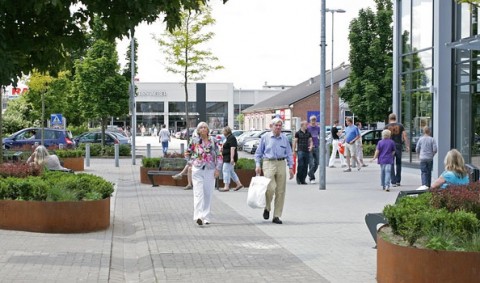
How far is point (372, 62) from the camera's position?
5041 cm

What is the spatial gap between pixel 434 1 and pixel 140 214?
46.2ft

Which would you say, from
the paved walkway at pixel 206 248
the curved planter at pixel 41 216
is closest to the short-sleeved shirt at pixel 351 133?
the paved walkway at pixel 206 248

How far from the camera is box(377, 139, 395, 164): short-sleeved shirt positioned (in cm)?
1839

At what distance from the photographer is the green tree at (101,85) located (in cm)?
4225

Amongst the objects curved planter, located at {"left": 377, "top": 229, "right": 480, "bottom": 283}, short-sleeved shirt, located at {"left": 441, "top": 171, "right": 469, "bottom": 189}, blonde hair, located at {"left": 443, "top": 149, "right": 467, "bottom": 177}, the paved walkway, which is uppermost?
blonde hair, located at {"left": 443, "top": 149, "right": 467, "bottom": 177}

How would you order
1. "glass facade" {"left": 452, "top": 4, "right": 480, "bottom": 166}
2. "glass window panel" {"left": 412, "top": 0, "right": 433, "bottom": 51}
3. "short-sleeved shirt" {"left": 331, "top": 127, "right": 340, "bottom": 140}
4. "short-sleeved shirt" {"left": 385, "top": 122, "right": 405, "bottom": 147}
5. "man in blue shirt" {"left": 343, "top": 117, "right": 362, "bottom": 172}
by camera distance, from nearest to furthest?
"short-sleeved shirt" {"left": 385, "top": 122, "right": 405, "bottom": 147}, "glass facade" {"left": 452, "top": 4, "right": 480, "bottom": 166}, "glass window panel" {"left": 412, "top": 0, "right": 433, "bottom": 51}, "man in blue shirt" {"left": 343, "top": 117, "right": 362, "bottom": 172}, "short-sleeved shirt" {"left": 331, "top": 127, "right": 340, "bottom": 140}

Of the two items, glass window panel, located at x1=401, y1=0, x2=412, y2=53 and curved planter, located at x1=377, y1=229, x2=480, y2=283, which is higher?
glass window panel, located at x1=401, y1=0, x2=412, y2=53

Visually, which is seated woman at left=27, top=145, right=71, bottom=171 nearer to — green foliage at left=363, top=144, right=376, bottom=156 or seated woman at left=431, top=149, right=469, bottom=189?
seated woman at left=431, top=149, right=469, bottom=189

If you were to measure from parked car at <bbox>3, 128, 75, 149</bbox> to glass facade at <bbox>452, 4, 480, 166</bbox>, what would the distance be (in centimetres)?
1865

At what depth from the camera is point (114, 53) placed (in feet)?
142

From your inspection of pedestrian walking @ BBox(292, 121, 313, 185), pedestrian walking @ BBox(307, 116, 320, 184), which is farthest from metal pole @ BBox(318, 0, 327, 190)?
pedestrian walking @ BBox(307, 116, 320, 184)

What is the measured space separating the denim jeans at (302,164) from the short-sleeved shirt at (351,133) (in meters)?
5.52

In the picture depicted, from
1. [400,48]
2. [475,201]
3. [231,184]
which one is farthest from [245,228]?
[400,48]

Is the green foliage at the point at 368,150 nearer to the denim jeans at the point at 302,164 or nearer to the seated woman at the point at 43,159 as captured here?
the denim jeans at the point at 302,164
